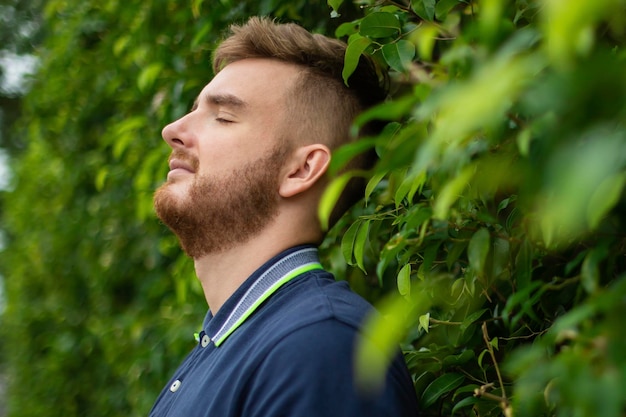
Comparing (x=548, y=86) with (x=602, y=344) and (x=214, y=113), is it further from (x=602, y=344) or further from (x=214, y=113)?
(x=214, y=113)

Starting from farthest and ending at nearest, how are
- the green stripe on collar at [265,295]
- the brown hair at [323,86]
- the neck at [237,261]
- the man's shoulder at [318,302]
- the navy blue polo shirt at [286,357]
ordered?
1. the brown hair at [323,86]
2. the neck at [237,261]
3. the green stripe on collar at [265,295]
4. the man's shoulder at [318,302]
5. the navy blue polo shirt at [286,357]

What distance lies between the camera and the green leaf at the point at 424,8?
1519 millimetres

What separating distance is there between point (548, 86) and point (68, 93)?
4.03 meters

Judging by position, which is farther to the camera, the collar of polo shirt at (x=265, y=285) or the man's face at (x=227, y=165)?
the man's face at (x=227, y=165)

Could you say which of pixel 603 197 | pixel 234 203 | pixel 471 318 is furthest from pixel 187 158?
pixel 603 197

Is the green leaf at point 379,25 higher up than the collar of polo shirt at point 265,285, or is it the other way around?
the green leaf at point 379,25

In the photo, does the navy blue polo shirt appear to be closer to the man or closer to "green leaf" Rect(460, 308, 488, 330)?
the man

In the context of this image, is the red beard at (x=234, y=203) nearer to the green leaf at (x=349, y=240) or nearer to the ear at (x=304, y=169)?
the ear at (x=304, y=169)

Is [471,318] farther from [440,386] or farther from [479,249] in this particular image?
[479,249]

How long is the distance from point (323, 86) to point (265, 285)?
0.53 metres

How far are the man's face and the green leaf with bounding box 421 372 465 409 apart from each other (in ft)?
1.81

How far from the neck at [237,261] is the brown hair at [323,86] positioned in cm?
21

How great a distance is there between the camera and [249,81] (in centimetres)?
197

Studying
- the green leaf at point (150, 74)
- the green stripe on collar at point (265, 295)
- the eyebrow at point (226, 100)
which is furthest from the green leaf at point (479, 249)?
the green leaf at point (150, 74)
